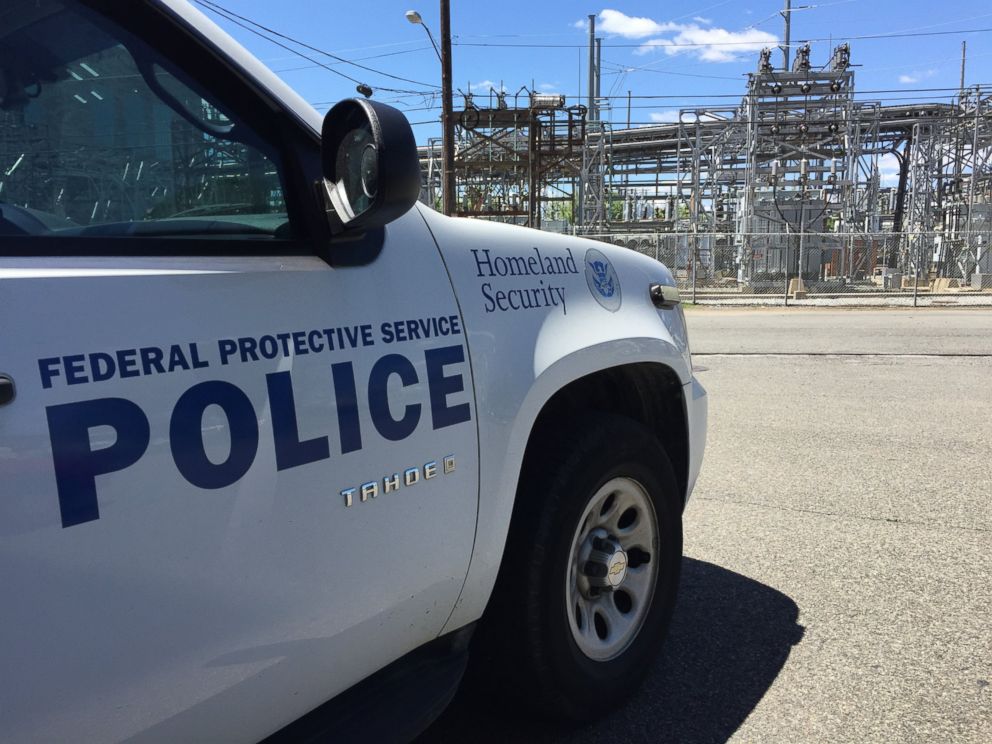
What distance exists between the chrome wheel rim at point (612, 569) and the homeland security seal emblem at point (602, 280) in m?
0.58

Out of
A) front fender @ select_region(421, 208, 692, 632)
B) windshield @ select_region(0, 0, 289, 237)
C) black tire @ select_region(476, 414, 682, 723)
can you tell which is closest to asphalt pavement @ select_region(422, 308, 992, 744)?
black tire @ select_region(476, 414, 682, 723)

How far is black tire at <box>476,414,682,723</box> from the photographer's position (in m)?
2.30

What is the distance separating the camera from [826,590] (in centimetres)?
358

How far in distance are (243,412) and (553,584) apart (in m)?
1.17

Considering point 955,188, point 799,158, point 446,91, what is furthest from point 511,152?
point 955,188

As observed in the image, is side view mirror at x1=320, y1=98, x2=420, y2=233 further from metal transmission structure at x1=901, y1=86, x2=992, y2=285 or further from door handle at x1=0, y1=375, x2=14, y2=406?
metal transmission structure at x1=901, y1=86, x2=992, y2=285

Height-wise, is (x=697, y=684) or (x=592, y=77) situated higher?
(x=592, y=77)

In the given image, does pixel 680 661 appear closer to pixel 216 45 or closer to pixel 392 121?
pixel 392 121

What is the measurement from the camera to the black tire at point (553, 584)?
7.55 feet

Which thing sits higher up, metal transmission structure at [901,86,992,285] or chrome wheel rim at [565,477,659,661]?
metal transmission structure at [901,86,992,285]

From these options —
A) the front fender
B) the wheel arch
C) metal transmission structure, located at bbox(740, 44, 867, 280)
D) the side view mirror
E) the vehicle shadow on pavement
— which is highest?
A: metal transmission structure, located at bbox(740, 44, 867, 280)

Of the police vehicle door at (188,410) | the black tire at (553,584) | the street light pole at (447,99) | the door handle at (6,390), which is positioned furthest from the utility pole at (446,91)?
the door handle at (6,390)

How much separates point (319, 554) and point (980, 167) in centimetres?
3556

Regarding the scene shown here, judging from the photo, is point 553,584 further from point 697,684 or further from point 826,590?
point 826,590
